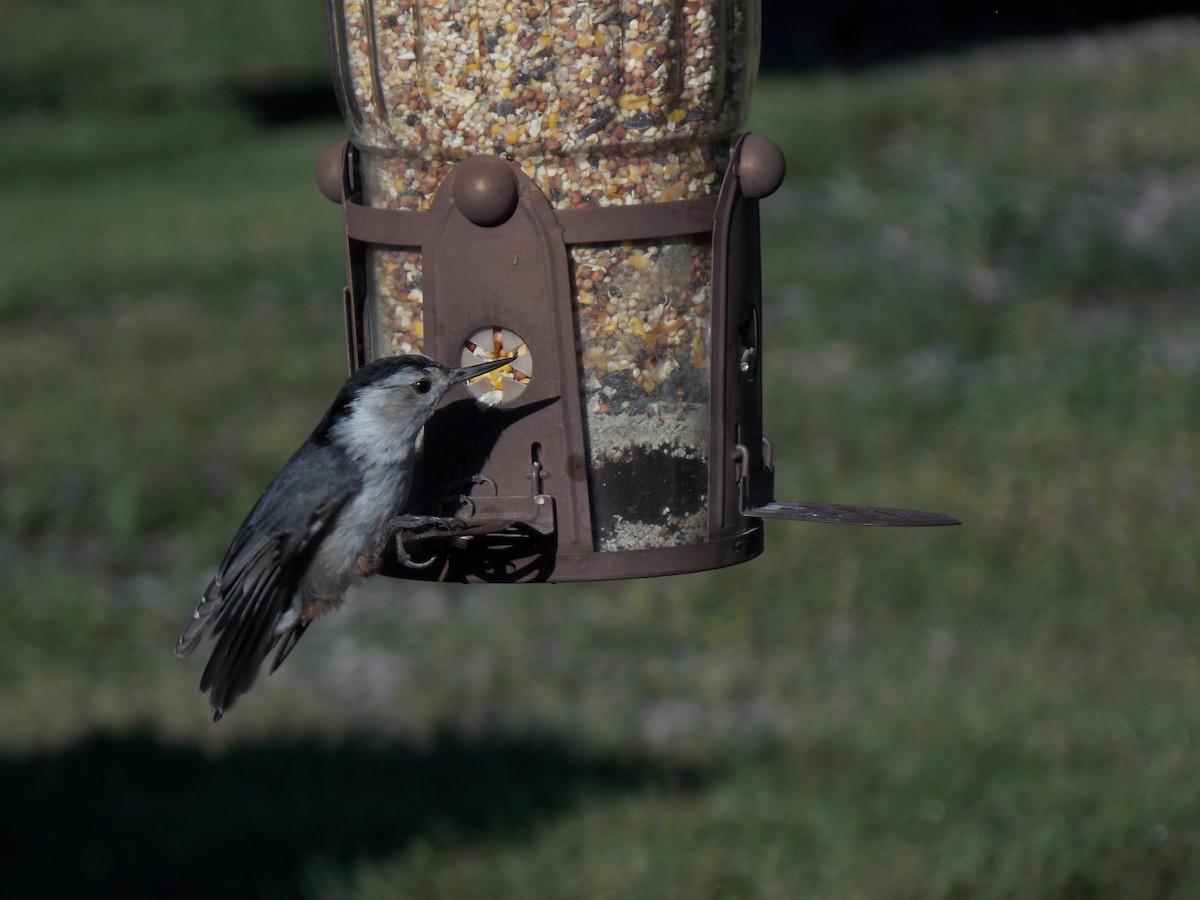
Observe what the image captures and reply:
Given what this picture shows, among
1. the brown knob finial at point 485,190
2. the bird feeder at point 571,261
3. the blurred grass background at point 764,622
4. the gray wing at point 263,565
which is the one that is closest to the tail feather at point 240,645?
the gray wing at point 263,565

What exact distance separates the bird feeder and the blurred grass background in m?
2.64

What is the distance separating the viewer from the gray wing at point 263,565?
13.8 feet

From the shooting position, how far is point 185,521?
1079 centimetres

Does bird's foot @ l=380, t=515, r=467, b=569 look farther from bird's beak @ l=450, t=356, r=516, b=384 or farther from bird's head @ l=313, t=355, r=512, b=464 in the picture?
bird's beak @ l=450, t=356, r=516, b=384

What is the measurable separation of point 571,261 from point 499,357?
289 millimetres

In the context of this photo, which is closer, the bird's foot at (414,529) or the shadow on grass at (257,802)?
the bird's foot at (414,529)

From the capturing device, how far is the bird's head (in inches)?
156

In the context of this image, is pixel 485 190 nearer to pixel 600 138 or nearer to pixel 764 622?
pixel 600 138

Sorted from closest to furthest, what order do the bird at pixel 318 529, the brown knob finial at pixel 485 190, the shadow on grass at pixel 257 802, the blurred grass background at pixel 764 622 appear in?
the brown knob finial at pixel 485 190 < the bird at pixel 318 529 < the blurred grass background at pixel 764 622 < the shadow on grass at pixel 257 802

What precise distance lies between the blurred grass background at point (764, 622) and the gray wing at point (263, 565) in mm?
2682

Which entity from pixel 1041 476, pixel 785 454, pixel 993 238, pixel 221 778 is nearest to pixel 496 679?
pixel 221 778

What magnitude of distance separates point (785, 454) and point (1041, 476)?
1.55 metres

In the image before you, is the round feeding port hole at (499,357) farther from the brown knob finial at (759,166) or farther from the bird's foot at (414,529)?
the brown knob finial at (759,166)

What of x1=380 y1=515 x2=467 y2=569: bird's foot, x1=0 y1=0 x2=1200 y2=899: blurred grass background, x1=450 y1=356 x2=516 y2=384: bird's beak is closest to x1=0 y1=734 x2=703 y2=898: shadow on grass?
x1=0 y1=0 x2=1200 y2=899: blurred grass background
